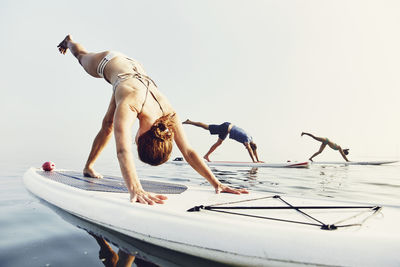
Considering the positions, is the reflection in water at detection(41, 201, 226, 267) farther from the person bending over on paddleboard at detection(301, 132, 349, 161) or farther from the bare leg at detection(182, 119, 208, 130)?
the person bending over on paddleboard at detection(301, 132, 349, 161)

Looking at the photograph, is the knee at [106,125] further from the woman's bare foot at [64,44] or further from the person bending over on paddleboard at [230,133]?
the person bending over on paddleboard at [230,133]

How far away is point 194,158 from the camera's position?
121 inches

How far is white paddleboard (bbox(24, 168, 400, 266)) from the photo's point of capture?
1457mm

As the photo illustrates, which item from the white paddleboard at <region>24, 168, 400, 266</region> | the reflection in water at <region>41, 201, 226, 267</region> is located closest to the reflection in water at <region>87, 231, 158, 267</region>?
the reflection in water at <region>41, 201, 226, 267</region>

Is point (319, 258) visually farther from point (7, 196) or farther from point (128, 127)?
point (7, 196)

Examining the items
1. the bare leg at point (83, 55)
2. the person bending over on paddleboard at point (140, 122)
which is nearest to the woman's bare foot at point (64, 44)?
the bare leg at point (83, 55)

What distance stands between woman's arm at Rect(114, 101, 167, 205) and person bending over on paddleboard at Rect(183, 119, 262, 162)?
30.3 ft

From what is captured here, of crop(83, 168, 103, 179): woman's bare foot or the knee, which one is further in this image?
crop(83, 168, 103, 179): woman's bare foot

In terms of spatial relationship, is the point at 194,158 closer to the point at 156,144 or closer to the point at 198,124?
the point at 156,144

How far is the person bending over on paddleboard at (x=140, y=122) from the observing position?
239 cm

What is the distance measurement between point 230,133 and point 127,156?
9.82 metres

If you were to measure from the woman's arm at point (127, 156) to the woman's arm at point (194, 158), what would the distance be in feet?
2.24

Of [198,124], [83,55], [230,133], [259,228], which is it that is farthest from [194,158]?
[230,133]

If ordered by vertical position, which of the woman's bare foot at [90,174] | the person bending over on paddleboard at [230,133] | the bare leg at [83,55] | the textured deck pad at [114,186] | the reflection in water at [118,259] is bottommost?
the reflection in water at [118,259]
